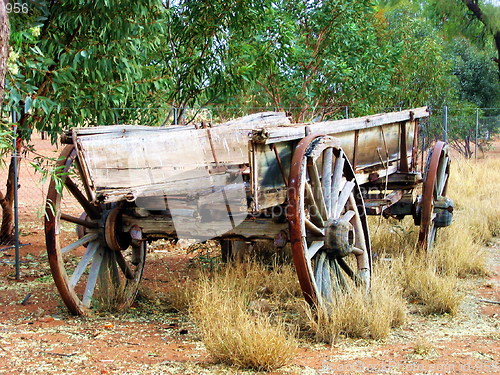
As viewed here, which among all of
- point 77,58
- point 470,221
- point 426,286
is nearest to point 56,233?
point 77,58

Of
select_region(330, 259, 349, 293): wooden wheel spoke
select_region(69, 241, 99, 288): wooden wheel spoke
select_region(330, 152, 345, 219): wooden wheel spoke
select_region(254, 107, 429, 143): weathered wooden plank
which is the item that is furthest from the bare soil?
select_region(254, 107, 429, 143): weathered wooden plank

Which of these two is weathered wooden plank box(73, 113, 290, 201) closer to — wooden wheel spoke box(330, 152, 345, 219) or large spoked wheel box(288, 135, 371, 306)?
large spoked wheel box(288, 135, 371, 306)

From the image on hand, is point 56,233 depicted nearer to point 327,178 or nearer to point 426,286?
point 327,178

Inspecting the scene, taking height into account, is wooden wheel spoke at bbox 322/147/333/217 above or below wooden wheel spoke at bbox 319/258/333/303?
above

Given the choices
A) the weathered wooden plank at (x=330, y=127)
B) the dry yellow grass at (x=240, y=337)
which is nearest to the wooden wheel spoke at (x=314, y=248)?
the dry yellow grass at (x=240, y=337)

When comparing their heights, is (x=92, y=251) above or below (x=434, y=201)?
below

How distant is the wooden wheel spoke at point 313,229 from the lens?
168 inches

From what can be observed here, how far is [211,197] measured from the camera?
14.7 ft

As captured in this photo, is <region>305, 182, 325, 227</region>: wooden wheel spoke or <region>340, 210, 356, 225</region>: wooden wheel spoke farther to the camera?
<region>340, 210, 356, 225</region>: wooden wheel spoke

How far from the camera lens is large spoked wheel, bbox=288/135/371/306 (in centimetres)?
410

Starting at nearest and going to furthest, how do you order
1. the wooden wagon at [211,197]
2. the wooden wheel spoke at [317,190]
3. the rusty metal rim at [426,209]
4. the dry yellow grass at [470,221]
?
the wooden wagon at [211,197] < the wooden wheel spoke at [317,190] < the rusty metal rim at [426,209] < the dry yellow grass at [470,221]

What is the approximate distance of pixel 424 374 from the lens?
12.1 ft

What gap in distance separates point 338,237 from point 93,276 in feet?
6.77

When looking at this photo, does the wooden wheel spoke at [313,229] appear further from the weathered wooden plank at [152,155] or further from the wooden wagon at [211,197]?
the weathered wooden plank at [152,155]
